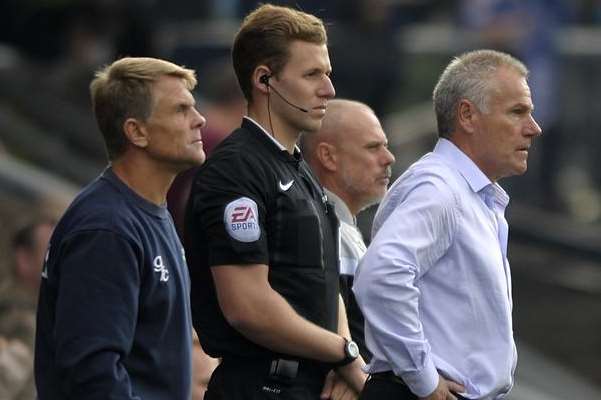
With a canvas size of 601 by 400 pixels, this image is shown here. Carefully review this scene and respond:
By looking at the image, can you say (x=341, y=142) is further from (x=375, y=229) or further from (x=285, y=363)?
(x=285, y=363)

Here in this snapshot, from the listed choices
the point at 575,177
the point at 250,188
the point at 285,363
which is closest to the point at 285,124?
the point at 250,188

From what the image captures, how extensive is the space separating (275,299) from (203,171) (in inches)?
19.2

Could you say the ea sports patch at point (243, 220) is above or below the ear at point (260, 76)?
below

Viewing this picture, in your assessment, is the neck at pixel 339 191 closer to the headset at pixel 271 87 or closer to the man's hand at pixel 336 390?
the headset at pixel 271 87

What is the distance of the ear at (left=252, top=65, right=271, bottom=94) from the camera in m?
5.45

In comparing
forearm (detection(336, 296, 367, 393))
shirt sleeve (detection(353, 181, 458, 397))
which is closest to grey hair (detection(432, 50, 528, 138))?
shirt sleeve (detection(353, 181, 458, 397))

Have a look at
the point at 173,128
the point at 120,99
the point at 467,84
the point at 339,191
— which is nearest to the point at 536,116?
the point at 339,191

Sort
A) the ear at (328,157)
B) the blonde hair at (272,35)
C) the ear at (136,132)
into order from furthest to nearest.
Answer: the ear at (328,157), the blonde hair at (272,35), the ear at (136,132)

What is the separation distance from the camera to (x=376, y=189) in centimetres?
602

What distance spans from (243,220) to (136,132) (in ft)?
1.41

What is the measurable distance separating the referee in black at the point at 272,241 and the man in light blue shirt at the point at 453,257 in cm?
16

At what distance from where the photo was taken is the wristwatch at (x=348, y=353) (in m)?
5.37

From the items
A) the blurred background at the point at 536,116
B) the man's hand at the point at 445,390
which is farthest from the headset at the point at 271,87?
the blurred background at the point at 536,116

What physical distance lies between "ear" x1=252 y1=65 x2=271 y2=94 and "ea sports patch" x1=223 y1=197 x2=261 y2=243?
1.40ft
